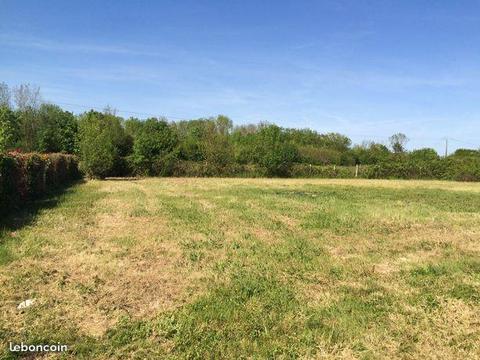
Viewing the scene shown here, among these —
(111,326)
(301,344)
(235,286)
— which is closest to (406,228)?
(235,286)

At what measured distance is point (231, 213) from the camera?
14.0 metres

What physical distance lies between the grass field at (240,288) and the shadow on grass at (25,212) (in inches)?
4.6

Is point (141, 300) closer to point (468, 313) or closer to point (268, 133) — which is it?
point (468, 313)

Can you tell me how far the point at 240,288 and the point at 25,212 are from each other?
920 centimetres

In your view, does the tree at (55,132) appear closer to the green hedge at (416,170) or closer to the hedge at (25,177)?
the hedge at (25,177)

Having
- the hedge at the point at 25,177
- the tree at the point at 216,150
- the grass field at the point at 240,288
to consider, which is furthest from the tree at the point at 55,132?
the grass field at the point at 240,288

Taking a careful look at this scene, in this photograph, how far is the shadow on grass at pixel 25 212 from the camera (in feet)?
34.2

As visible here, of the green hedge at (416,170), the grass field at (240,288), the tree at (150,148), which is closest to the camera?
the grass field at (240,288)

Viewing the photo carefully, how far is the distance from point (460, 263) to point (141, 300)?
224 inches

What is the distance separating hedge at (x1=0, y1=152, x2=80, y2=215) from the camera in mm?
12578

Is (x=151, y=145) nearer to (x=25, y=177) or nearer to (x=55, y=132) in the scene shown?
(x=55, y=132)

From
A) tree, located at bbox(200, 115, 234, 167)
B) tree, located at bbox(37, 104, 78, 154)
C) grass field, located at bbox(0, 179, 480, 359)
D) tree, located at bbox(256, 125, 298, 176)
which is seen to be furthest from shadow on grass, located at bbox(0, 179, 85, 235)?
tree, located at bbox(37, 104, 78, 154)

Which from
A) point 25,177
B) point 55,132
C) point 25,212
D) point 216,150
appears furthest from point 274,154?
point 25,212

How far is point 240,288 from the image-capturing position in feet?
20.2
